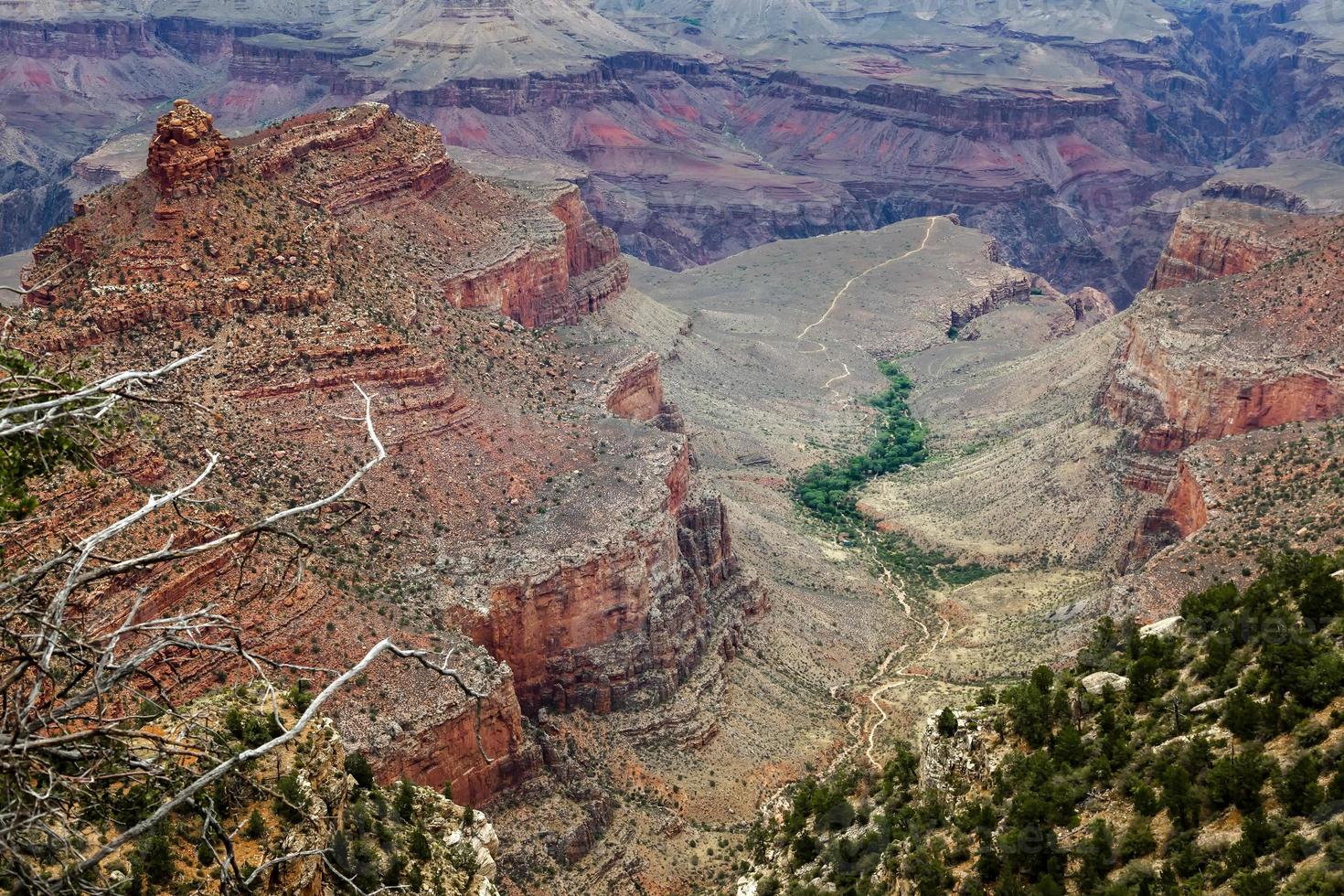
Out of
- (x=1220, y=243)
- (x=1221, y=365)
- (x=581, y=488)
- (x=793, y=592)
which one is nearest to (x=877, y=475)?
(x=1220, y=243)

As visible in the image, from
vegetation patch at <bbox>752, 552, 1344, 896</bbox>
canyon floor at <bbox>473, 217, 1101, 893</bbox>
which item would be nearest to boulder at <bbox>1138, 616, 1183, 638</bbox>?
vegetation patch at <bbox>752, 552, 1344, 896</bbox>

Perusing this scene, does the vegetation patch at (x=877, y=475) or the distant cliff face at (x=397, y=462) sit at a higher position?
the distant cliff face at (x=397, y=462)

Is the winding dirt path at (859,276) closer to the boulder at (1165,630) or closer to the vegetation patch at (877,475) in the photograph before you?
the vegetation patch at (877,475)

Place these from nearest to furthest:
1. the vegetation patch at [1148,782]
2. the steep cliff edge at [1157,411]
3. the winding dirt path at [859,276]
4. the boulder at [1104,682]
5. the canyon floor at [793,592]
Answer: the vegetation patch at [1148,782] → the boulder at [1104,682] → the canyon floor at [793,592] → the steep cliff edge at [1157,411] → the winding dirt path at [859,276]

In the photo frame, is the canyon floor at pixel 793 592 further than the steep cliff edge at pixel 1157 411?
No

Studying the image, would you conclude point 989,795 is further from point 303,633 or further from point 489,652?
point 489,652

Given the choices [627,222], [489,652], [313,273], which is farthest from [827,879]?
[627,222]

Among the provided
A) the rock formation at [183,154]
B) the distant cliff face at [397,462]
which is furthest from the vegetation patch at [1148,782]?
the rock formation at [183,154]

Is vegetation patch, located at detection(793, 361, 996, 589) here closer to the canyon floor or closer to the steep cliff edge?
the canyon floor

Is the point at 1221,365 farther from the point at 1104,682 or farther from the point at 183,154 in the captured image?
the point at 183,154
